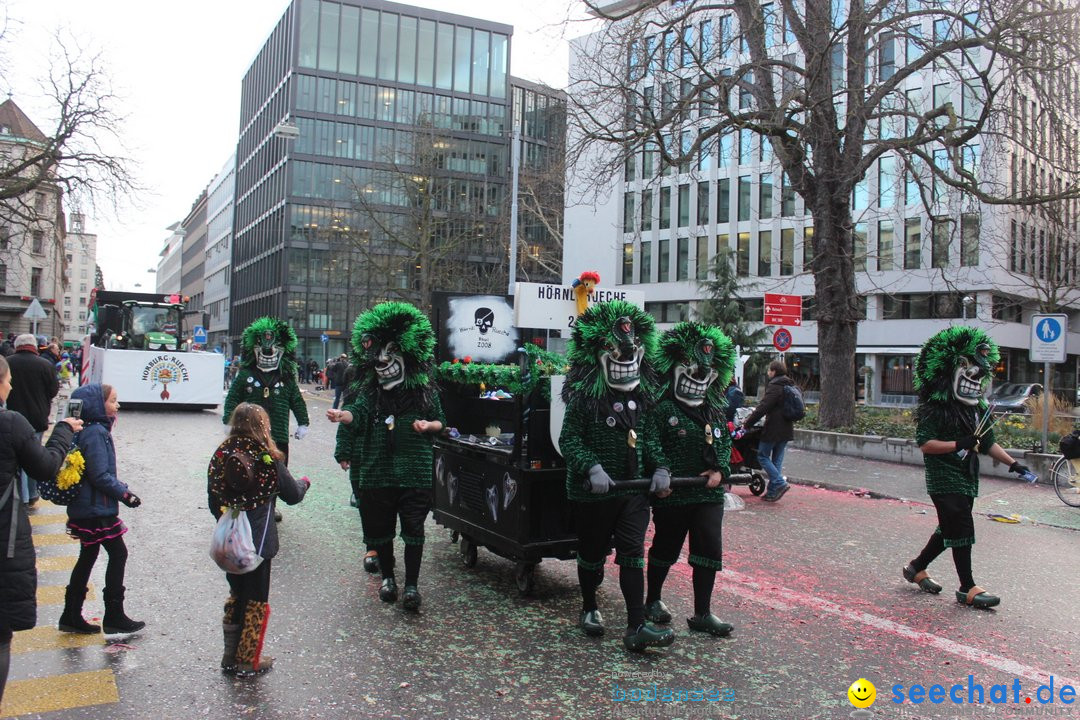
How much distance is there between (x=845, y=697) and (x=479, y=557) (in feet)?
11.6

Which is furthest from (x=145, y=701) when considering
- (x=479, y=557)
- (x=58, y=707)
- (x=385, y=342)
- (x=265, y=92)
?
(x=265, y=92)

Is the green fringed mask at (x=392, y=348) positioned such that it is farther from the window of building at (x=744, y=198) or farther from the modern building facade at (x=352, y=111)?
the modern building facade at (x=352, y=111)

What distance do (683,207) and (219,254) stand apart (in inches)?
2855

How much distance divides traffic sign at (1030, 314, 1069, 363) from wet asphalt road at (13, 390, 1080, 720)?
606 centimetres

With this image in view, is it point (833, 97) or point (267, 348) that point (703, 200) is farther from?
point (267, 348)

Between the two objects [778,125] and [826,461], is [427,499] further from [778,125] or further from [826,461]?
[778,125]

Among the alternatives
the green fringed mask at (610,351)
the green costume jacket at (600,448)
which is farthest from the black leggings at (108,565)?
the green fringed mask at (610,351)

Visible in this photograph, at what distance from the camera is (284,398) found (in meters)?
8.09

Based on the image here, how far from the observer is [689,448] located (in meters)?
5.05

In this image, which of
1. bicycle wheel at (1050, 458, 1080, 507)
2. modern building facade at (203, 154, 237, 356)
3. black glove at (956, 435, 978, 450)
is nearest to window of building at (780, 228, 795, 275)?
bicycle wheel at (1050, 458, 1080, 507)

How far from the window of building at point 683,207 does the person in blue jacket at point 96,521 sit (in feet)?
162

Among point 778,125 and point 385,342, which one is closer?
point 385,342

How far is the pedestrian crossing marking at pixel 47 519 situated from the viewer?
7781mm

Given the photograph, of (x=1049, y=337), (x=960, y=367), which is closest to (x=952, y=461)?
(x=960, y=367)
